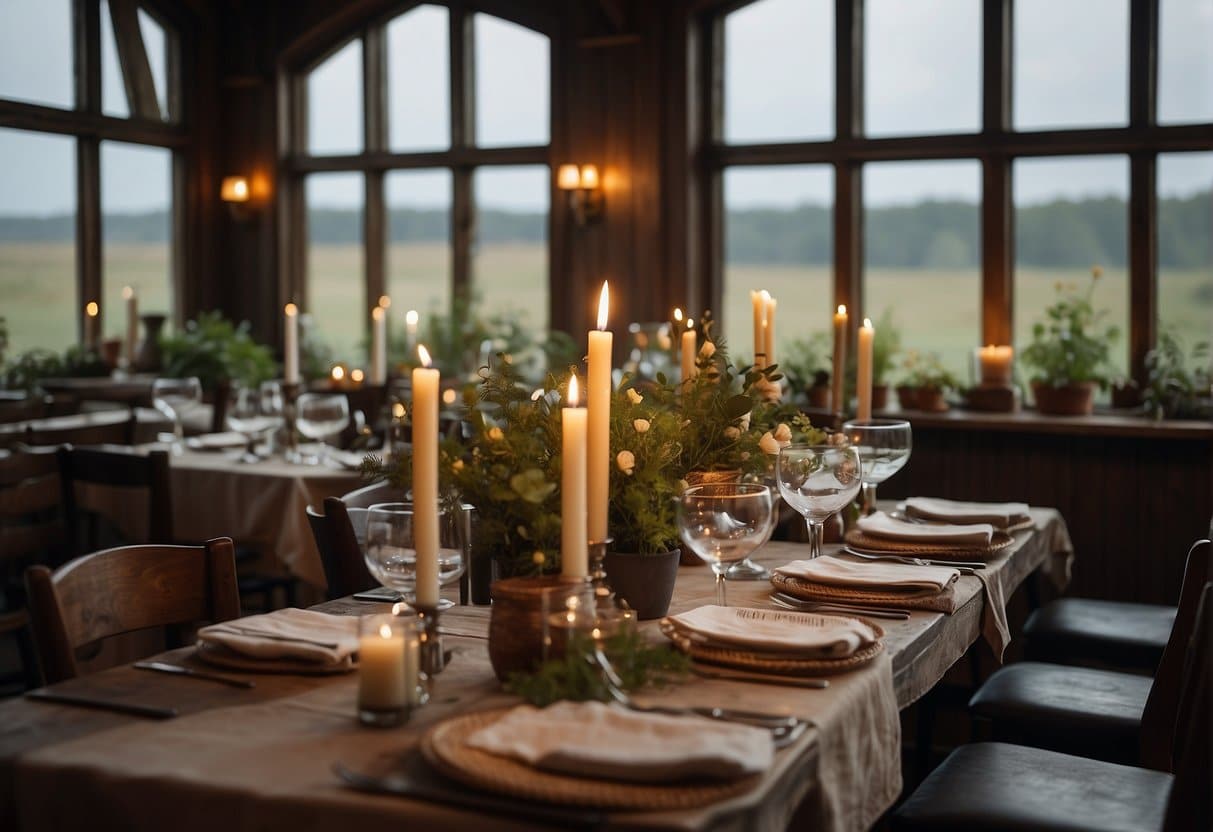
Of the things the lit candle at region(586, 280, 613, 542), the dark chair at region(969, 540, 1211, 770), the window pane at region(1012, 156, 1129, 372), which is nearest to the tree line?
the window pane at region(1012, 156, 1129, 372)

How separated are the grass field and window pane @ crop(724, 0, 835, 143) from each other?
694 millimetres

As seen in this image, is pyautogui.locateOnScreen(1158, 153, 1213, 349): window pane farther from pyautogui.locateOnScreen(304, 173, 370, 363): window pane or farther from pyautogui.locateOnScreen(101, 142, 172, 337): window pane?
pyautogui.locateOnScreen(101, 142, 172, 337): window pane

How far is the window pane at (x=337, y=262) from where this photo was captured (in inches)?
301

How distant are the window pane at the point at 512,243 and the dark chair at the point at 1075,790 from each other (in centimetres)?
513

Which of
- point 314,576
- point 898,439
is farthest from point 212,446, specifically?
point 898,439

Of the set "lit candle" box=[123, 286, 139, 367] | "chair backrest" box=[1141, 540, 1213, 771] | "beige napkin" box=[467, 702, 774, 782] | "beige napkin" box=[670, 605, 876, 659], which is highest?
"lit candle" box=[123, 286, 139, 367]

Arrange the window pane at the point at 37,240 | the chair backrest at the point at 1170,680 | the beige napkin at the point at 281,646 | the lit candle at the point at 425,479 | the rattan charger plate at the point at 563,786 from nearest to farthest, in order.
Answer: the rattan charger plate at the point at 563,786, the lit candle at the point at 425,479, the beige napkin at the point at 281,646, the chair backrest at the point at 1170,680, the window pane at the point at 37,240

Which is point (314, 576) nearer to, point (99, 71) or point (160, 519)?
point (160, 519)

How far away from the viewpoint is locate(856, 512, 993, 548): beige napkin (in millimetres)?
2539

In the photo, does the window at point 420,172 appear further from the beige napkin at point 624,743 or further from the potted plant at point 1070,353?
the beige napkin at point 624,743

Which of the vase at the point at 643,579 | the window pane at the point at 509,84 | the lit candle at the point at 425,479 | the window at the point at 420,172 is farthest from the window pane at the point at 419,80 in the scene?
the lit candle at the point at 425,479

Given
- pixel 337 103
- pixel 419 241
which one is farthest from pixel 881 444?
pixel 337 103

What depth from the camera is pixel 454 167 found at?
728cm

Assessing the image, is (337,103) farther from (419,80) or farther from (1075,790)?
(1075,790)
